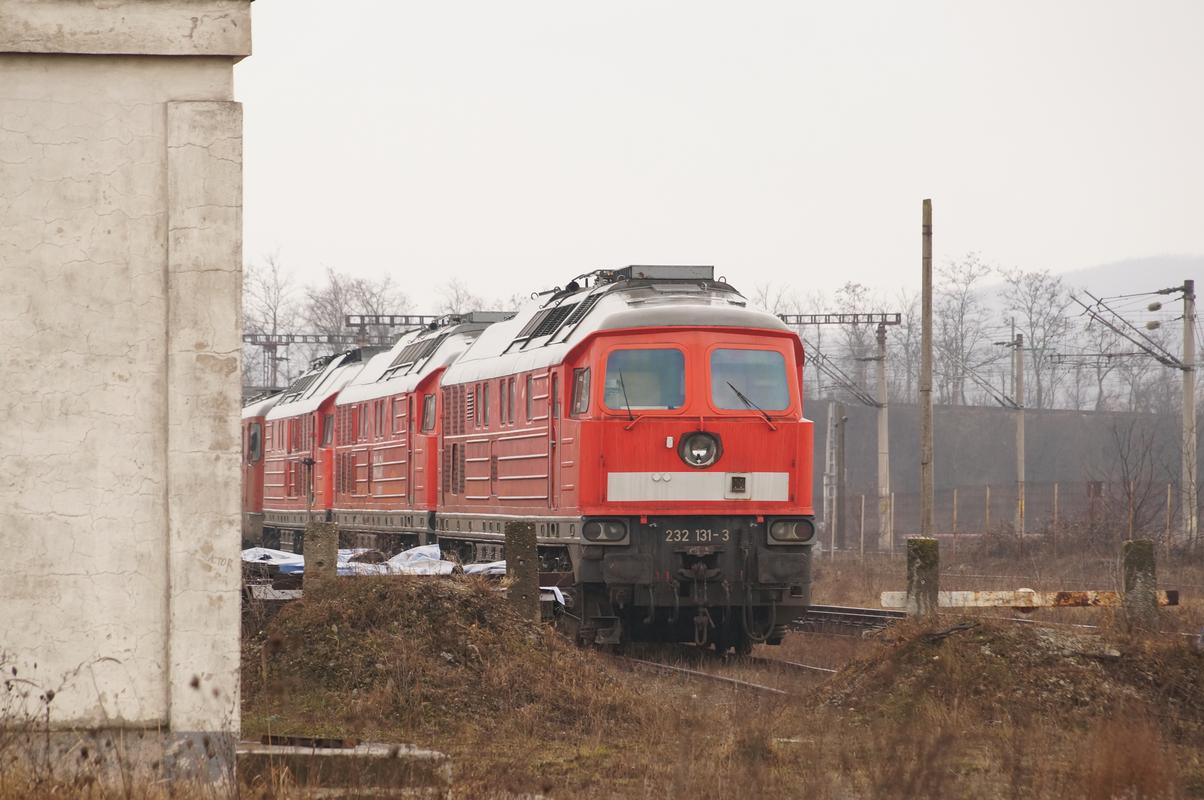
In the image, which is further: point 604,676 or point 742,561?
point 742,561

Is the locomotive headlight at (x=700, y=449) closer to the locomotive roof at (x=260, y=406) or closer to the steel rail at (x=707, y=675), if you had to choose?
the steel rail at (x=707, y=675)

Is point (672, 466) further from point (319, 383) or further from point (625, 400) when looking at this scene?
point (319, 383)

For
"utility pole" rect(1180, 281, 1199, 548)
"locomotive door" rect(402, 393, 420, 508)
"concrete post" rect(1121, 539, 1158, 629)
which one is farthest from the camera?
"utility pole" rect(1180, 281, 1199, 548)

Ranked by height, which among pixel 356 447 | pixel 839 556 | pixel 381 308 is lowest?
pixel 839 556

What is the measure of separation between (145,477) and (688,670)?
8.38m

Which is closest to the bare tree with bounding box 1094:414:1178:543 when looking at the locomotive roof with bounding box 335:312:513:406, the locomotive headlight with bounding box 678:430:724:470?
the locomotive roof with bounding box 335:312:513:406

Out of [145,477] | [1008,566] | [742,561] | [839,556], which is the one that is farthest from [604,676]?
[839,556]

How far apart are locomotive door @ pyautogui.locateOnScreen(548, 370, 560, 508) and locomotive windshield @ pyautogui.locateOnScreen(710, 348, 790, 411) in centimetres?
190

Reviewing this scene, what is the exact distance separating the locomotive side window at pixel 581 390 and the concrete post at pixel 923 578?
372 centimetres

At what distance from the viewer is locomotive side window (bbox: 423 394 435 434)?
932 inches

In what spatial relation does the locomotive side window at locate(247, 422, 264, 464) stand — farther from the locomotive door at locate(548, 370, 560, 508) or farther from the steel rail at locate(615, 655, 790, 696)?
the steel rail at locate(615, 655, 790, 696)

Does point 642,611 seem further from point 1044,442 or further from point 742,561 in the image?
point 1044,442

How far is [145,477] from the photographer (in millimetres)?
8117

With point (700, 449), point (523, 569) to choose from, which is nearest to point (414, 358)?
point (700, 449)
